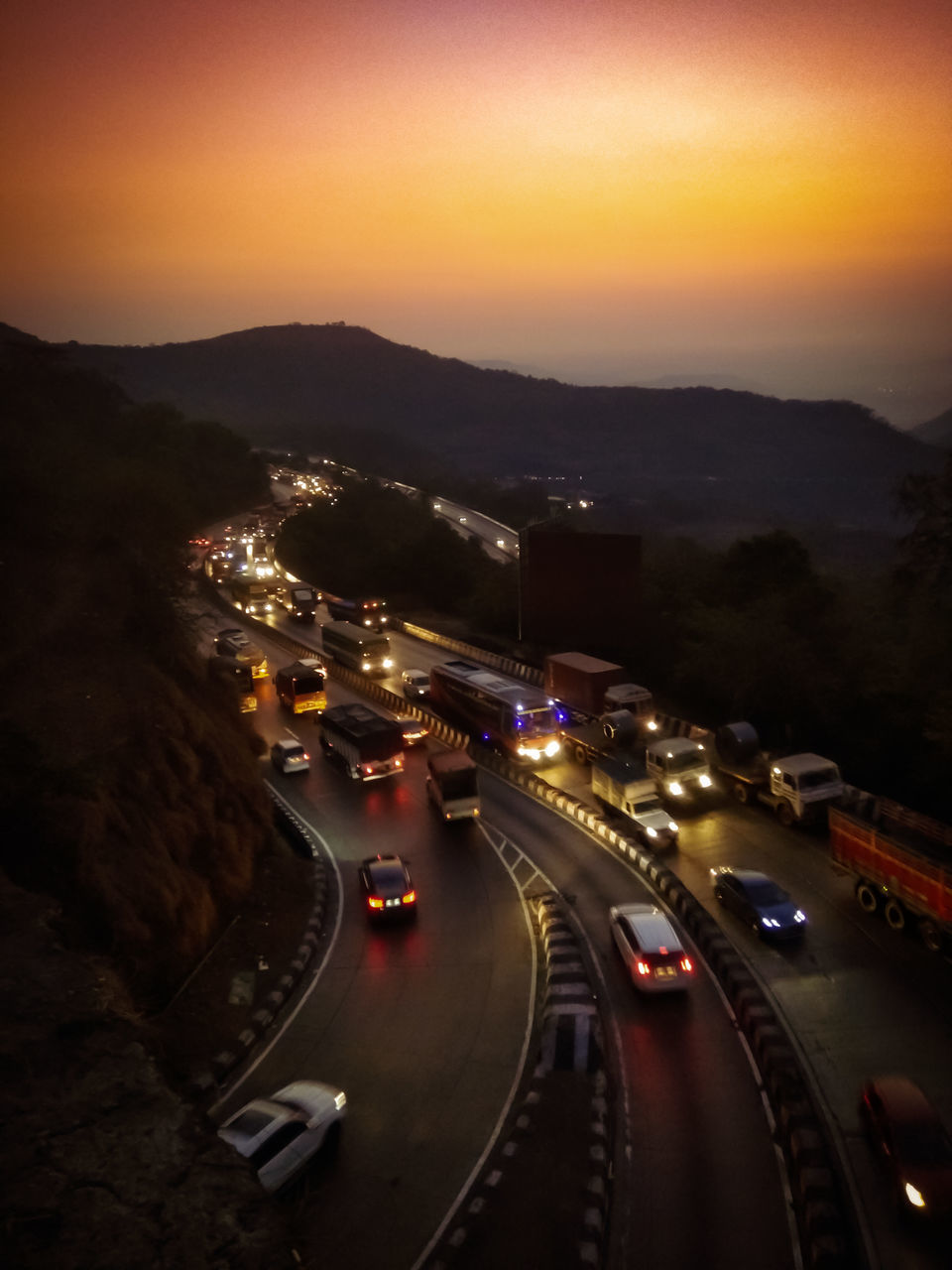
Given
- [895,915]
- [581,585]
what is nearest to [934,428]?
[581,585]

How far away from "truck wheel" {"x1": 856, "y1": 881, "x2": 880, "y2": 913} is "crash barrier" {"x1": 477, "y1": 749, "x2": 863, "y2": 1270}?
10.7 ft

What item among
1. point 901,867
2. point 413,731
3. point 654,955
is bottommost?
point 413,731

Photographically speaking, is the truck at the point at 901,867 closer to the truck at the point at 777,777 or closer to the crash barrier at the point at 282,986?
the truck at the point at 777,777

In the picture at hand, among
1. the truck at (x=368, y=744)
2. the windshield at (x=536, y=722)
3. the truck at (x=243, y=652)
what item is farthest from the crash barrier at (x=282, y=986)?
the truck at (x=243, y=652)

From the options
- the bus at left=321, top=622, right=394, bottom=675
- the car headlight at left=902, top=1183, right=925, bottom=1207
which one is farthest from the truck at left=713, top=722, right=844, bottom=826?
the bus at left=321, top=622, right=394, bottom=675

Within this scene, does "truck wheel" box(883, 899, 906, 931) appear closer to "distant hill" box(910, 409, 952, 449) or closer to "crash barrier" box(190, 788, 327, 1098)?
"crash barrier" box(190, 788, 327, 1098)

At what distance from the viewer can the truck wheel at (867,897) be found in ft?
57.5

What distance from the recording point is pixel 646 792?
23016 mm

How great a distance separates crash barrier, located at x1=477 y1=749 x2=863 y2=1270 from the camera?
10000 millimetres

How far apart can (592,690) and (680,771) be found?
680cm

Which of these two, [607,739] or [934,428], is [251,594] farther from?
[934,428]

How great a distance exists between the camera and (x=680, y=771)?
24.1m

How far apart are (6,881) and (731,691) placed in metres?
26.2

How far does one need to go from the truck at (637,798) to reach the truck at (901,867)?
15.2ft
